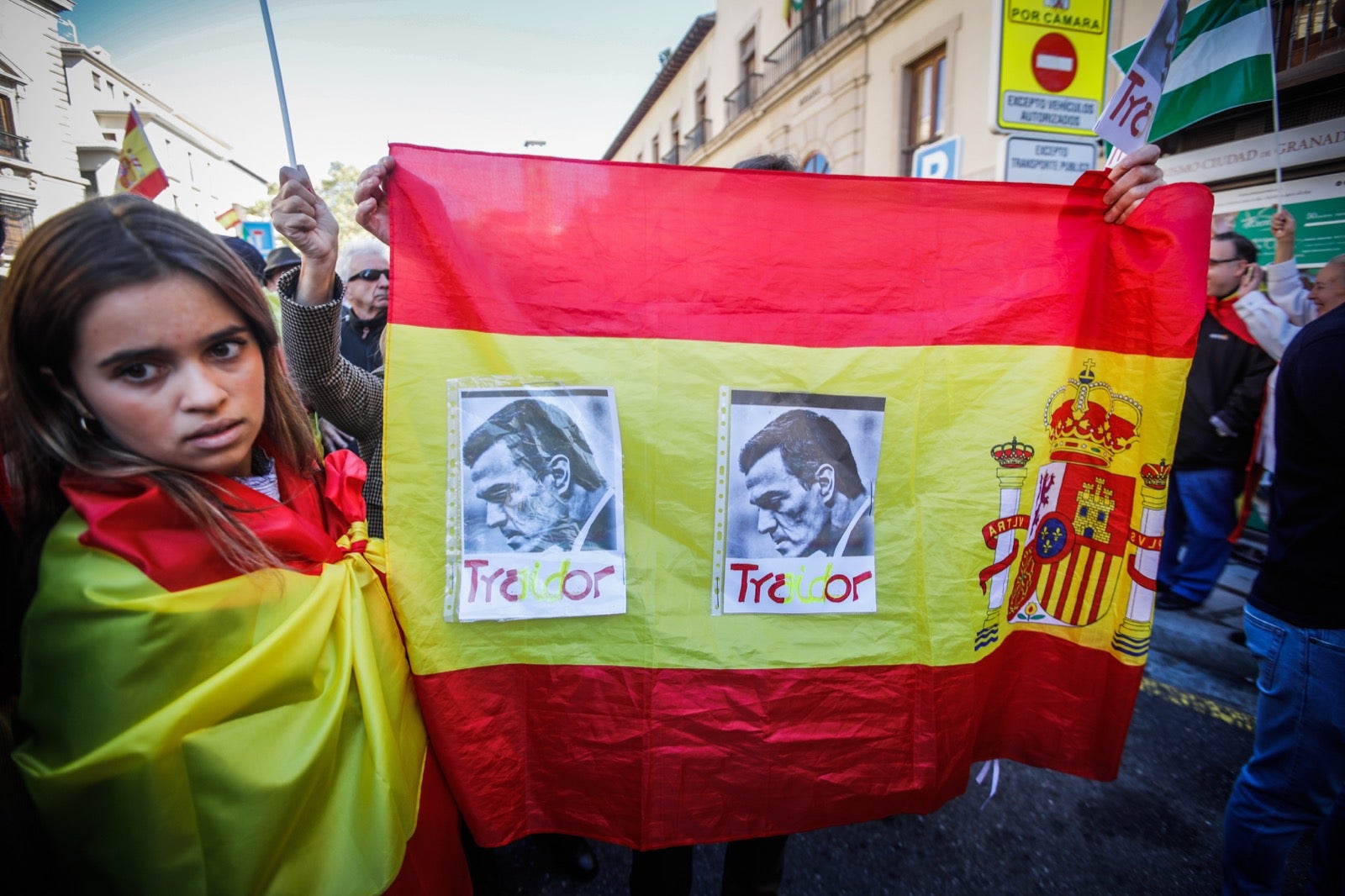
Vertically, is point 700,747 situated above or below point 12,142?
below

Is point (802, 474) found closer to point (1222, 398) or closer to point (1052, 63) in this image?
point (1222, 398)

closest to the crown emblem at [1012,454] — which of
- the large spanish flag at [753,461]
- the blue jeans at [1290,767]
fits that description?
the large spanish flag at [753,461]

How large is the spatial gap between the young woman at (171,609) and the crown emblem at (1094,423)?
1527 mm

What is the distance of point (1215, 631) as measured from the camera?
3.69 meters

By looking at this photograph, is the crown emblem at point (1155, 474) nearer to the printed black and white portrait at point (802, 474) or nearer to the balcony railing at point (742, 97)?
the printed black and white portrait at point (802, 474)

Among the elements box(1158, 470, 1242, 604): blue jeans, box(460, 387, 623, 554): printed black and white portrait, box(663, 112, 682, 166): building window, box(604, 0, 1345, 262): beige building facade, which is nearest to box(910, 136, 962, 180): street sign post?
box(604, 0, 1345, 262): beige building facade

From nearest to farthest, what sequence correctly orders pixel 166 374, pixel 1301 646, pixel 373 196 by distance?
pixel 166 374
pixel 373 196
pixel 1301 646

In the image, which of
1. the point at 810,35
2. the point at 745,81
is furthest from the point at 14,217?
the point at 745,81

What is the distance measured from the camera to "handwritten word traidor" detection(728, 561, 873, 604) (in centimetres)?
133

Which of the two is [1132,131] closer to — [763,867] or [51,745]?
[763,867]

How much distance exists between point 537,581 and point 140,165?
393cm

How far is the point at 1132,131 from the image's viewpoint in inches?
56.4

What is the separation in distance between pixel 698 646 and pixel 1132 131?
151 centimetres

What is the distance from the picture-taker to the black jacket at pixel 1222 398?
3654mm
